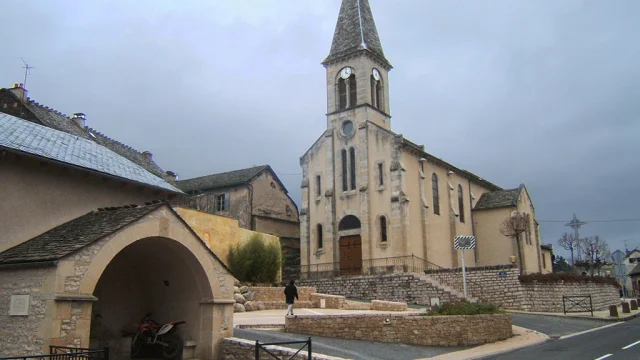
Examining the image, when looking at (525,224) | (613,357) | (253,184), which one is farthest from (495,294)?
(253,184)

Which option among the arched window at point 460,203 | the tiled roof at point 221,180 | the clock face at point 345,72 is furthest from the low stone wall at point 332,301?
the arched window at point 460,203

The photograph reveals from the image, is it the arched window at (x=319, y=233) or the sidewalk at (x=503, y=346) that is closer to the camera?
the sidewalk at (x=503, y=346)

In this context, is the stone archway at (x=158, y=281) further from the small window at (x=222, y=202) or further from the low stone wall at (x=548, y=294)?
the small window at (x=222, y=202)

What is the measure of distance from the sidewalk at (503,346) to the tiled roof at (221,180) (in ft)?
77.9

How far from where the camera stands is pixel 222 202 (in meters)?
40.3

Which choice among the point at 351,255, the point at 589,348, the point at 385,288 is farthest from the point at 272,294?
the point at 589,348

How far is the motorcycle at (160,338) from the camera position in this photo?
14289 millimetres

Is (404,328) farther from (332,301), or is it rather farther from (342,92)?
(342,92)

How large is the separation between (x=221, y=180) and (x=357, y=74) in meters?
12.8

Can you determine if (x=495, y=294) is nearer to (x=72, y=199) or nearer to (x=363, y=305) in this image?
(x=363, y=305)

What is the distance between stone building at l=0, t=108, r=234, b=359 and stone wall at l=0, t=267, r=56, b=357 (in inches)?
0.8

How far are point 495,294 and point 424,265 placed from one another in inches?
246

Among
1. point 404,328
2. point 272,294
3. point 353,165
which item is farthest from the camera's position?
point 353,165

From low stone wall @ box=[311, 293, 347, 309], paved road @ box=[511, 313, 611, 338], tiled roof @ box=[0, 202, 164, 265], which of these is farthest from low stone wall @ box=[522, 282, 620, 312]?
tiled roof @ box=[0, 202, 164, 265]
